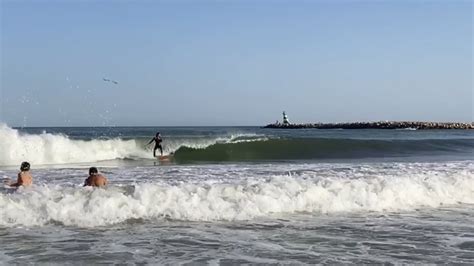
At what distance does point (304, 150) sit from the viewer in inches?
1243

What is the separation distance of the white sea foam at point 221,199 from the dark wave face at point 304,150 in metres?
14.3

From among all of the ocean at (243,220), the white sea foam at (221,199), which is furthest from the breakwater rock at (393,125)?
the white sea foam at (221,199)

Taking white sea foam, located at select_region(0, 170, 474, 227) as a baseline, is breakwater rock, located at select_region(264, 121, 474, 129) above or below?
above

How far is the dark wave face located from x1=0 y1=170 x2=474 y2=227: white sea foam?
564 inches

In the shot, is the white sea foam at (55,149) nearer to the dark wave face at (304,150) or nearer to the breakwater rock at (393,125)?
the dark wave face at (304,150)

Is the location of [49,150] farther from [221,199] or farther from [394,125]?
[394,125]

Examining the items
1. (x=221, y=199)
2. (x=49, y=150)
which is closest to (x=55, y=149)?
(x=49, y=150)

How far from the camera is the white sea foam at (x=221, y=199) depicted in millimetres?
9391

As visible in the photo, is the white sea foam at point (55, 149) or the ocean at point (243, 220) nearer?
the ocean at point (243, 220)

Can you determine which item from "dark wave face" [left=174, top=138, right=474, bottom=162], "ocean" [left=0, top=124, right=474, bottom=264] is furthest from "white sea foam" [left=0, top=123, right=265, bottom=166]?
"ocean" [left=0, top=124, right=474, bottom=264]

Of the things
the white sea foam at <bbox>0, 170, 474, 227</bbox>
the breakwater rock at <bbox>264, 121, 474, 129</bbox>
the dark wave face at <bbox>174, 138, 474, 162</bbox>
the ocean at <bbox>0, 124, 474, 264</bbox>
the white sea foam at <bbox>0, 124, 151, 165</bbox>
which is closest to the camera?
the ocean at <bbox>0, 124, 474, 264</bbox>

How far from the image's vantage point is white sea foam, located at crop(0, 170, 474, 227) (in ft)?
30.8

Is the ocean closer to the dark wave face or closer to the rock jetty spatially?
the dark wave face

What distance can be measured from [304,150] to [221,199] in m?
21.5
